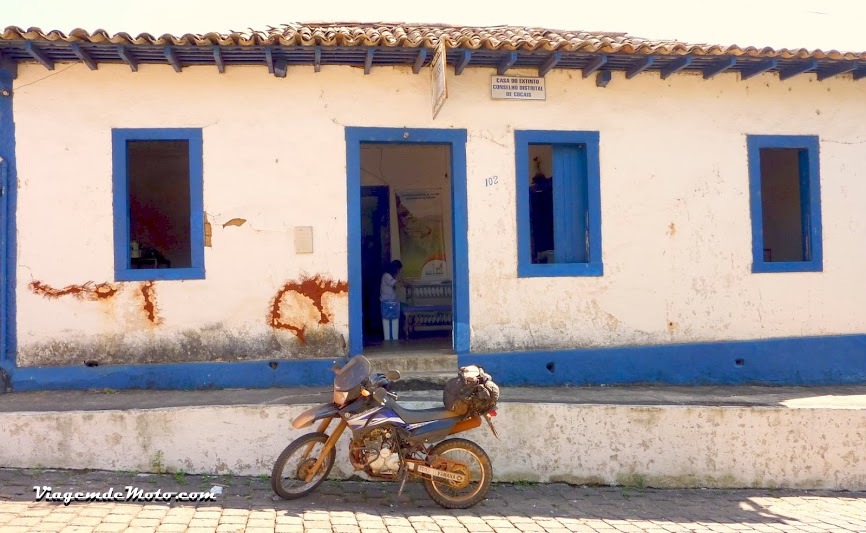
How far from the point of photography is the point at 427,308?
34.8 feet

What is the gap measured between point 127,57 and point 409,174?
17.3 feet

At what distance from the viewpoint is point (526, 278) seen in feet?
25.9

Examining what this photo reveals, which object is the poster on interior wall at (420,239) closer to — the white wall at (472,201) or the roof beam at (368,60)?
the white wall at (472,201)

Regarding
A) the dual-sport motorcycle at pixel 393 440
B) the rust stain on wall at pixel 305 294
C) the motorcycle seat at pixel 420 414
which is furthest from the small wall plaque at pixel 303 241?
the motorcycle seat at pixel 420 414

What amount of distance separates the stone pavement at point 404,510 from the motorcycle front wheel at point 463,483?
97mm

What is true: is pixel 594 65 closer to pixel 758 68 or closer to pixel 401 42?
pixel 758 68

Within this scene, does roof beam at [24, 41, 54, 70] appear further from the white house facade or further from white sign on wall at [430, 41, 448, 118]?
white sign on wall at [430, 41, 448, 118]

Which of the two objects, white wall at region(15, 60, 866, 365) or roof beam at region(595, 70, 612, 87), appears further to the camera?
roof beam at region(595, 70, 612, 87)

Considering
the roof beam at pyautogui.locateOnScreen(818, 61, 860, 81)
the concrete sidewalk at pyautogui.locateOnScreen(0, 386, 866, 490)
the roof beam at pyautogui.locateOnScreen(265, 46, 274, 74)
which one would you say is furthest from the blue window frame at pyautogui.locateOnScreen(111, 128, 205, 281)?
the roof beam at pyautogui.locateOnScreen(818, 61, 860, 81)

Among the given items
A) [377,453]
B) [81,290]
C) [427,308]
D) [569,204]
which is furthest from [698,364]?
[81,290]

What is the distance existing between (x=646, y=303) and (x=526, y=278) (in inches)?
58.8

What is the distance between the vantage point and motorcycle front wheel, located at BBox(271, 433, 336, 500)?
209 inches

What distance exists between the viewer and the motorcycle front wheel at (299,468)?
209 inches
